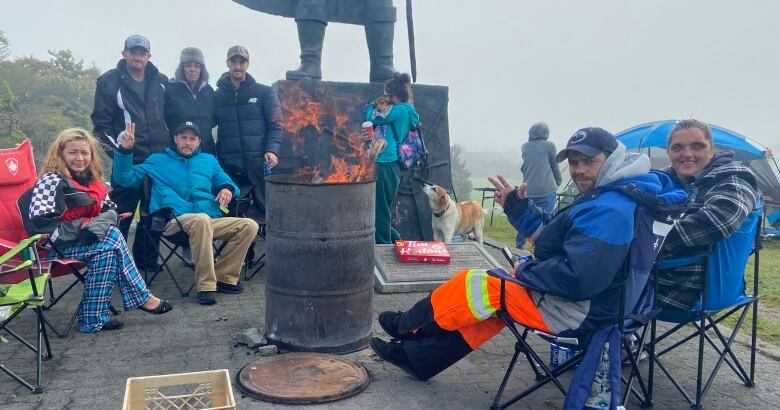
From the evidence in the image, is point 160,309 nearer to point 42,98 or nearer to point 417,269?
point 417,269

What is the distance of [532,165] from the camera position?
9500mm

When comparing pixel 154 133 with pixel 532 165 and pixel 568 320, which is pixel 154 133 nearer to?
pixel 568 320

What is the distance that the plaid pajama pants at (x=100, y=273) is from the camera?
4383 millimetres

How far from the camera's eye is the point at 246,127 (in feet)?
21.4

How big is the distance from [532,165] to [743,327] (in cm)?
473

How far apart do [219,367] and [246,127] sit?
3.32 m

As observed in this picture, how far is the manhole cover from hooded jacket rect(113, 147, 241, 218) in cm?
224

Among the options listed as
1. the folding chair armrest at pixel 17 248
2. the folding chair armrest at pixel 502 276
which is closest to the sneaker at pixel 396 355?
the folding chair armrest at pixel 502 276

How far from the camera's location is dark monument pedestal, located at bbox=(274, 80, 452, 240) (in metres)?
7.62

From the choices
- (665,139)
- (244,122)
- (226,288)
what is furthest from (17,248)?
(665,139)

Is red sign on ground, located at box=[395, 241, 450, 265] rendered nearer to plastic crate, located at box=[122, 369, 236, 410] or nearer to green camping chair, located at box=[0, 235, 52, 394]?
green camping chair, located at box=[0, 235, 52, 394]

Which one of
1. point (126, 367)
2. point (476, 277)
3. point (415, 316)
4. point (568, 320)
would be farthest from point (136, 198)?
point (568, 320)

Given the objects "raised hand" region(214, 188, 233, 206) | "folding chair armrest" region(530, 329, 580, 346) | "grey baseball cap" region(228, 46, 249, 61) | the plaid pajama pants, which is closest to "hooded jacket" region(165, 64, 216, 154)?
"grey baseball cap" region(228, 46, 249, 61)

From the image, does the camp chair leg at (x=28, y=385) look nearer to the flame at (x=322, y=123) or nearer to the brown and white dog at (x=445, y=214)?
the flame at (x=322, y=123)
